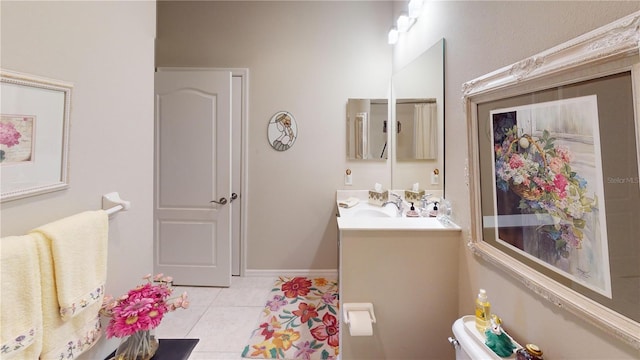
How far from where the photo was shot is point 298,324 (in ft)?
6.86

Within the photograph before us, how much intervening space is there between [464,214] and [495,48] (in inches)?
28.6

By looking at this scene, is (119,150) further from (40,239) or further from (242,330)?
(242,330)

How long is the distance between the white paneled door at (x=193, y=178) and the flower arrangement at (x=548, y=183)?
2.33 metres

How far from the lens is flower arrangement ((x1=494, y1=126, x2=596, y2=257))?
2.36ft

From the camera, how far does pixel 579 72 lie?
0.70 m

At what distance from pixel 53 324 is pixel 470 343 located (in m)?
1.29

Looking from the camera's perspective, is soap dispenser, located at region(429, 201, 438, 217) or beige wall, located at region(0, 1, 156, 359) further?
soap dispenser, located at region(429, 201, 438, 217)

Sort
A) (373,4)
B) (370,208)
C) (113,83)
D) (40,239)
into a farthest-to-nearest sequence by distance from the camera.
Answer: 1. (373,4)
2. (370,208)
3. (113,83)
4. (40,239)

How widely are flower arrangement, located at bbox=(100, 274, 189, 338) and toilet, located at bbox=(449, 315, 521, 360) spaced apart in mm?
1103

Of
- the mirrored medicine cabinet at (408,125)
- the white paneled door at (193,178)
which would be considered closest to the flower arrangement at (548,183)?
the mirrored medicine cabinet at (408,125)

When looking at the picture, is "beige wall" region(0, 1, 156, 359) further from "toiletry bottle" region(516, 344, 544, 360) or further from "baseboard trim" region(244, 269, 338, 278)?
"baseboard trim" region(244, 269, 338, 278)

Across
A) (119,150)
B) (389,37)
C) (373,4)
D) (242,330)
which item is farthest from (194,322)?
(373,4)

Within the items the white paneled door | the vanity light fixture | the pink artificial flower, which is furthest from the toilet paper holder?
the vanity light fixture

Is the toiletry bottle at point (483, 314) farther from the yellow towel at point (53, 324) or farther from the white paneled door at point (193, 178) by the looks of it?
the white paneled door at point (193, 178)
